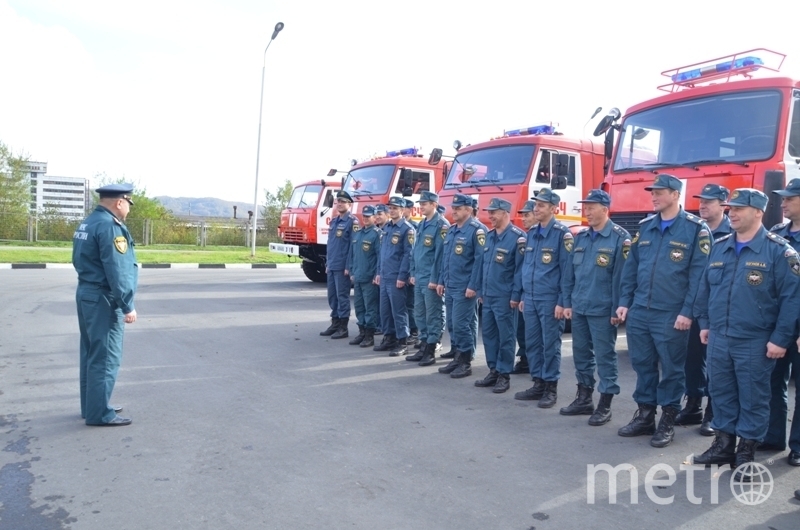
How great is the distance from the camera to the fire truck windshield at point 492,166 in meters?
9.20

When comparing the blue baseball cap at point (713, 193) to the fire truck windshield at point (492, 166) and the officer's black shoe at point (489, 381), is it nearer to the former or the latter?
the officer's black shoe at point (489, 381)

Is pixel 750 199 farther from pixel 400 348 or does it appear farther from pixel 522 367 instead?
pixel 400 348

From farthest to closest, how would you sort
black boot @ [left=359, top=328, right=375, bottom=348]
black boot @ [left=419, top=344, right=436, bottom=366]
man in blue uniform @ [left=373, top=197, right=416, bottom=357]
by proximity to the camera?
black boot @ [left=359, top=328, right=375, bottom=348] < man in blue uniform @ [left=373, top=197, right=416, bottom=357] < black boot @ [left=419, top=344, right=436, bottom=366]

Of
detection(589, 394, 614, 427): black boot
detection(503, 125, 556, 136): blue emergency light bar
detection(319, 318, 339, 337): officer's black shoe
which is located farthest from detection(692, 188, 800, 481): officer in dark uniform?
detection(503, 125, 556, 136): blue emergency light bar

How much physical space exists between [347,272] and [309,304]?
340 centimetres

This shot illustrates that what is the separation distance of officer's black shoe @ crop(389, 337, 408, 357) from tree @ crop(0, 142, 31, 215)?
82.4ft

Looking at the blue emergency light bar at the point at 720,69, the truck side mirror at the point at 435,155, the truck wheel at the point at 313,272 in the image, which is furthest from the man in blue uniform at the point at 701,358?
the truck wheel at the point at 313,272

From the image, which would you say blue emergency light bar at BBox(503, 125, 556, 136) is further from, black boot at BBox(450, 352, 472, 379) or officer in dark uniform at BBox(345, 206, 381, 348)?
black boot at BBox(450, 352, 472, 379)

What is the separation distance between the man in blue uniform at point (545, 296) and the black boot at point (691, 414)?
3.35 feet

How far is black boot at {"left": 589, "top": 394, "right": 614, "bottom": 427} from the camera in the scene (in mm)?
5176

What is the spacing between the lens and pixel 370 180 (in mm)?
13117

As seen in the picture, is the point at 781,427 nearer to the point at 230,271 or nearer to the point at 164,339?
the point at 164,339

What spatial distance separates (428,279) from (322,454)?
3.47 m

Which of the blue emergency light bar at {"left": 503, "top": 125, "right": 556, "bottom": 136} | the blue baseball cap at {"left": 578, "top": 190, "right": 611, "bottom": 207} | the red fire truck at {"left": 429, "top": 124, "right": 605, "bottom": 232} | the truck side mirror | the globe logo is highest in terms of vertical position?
the blue emergency light bar at {"left": 503, "top": 125, "right": 556, "bottom": 136}
